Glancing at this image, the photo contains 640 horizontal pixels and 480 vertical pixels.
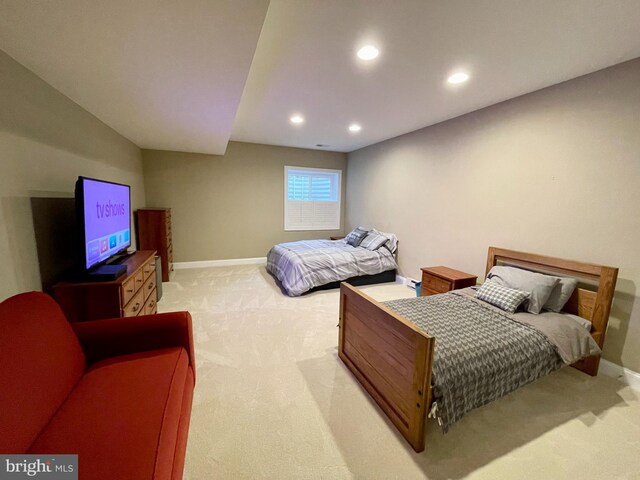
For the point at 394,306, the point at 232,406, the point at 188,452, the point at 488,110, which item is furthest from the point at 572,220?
the point at 188,452

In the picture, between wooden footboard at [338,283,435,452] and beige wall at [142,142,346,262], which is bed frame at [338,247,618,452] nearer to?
wooden footboard at [338,283,435,452]

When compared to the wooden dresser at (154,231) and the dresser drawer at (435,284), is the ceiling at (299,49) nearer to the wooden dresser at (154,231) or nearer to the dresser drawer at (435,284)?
the wooden dresser at (154,231)

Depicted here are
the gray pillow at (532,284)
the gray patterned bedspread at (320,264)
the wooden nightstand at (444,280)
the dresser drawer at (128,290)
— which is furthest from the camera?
the gray patterned bedspread at (320,264)

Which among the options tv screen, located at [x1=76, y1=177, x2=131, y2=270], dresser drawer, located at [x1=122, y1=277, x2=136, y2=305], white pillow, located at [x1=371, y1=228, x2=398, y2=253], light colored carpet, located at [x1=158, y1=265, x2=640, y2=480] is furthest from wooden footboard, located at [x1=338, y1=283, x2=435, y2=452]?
white pillow, located at [x1=371, y1=228, x2=398, y2=253]

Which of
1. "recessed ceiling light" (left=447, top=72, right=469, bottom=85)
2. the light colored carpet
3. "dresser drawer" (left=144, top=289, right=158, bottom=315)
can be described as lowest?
the light colored carpet

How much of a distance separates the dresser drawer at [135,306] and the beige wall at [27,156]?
54 cm

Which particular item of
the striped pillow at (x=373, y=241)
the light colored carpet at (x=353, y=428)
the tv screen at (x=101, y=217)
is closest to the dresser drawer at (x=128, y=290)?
the tv screen at (x=101, y=217)

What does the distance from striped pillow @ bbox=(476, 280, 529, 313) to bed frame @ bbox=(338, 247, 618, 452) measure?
0.47m

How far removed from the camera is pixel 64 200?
2096 mm

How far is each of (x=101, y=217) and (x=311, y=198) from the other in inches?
163

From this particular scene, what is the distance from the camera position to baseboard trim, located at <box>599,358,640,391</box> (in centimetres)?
204

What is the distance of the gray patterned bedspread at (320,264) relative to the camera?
377cm

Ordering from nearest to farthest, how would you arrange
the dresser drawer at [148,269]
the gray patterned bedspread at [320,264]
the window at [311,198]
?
the dresser drawer at [148,269] < the gray patterned bedspread at [320,264] < the window at [311,198]

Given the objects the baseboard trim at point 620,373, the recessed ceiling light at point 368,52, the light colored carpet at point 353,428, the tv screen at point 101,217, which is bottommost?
the light colored carpet at point 353,428
